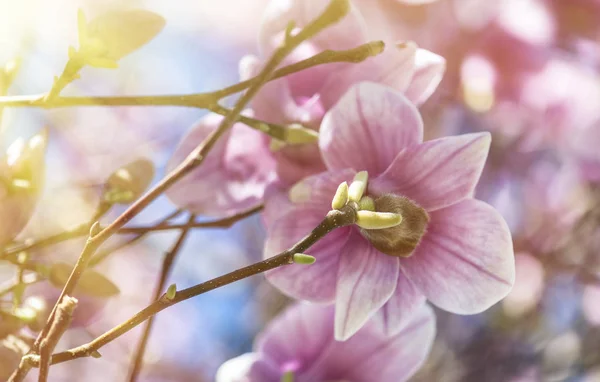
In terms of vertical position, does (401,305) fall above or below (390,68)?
below

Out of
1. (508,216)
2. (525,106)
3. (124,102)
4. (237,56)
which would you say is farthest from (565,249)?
(124,102)

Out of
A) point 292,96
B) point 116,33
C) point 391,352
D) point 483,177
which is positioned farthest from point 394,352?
point 483,177

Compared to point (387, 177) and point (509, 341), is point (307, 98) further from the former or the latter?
point (509, 341)

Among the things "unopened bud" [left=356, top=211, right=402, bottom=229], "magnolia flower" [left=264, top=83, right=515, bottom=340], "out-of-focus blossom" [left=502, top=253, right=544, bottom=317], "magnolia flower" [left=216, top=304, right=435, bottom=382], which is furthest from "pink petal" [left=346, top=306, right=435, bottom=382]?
"out-of-focus blossom" [left=502, top=253, right=544, bottom=317]

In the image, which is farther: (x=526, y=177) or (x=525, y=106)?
(x=526, y=177)

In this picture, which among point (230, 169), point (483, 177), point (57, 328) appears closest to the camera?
point (57, 328)

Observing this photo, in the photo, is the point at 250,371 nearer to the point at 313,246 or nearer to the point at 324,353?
the point at 324,353
